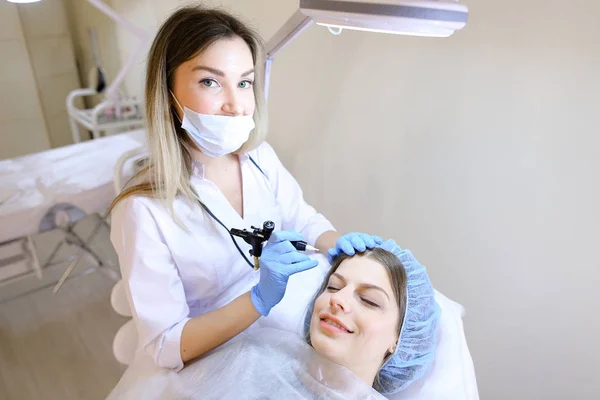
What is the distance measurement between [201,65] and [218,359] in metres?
0.69

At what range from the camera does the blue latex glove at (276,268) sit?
882mm

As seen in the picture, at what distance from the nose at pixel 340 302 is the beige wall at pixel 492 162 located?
647 mm

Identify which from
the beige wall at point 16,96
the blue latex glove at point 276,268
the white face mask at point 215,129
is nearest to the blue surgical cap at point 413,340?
the blue latex glove at point 276,268

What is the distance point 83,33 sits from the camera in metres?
3.29

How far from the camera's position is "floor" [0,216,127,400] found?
1.80m

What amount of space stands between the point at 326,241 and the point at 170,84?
66cm

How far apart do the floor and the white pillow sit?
144cm

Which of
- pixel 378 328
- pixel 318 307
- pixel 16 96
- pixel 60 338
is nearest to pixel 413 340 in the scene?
pixel 378 328

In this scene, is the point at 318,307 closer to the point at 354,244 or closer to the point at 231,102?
the point at 354,244

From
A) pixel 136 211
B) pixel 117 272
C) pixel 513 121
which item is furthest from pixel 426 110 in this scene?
pixel 117 272

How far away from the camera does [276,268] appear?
0.88m

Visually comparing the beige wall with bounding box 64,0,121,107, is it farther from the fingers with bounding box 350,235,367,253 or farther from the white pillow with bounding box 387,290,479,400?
the white pillow with bounding box 387,290,479,400

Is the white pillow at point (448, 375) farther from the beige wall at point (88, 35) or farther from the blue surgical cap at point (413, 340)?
the beige wall at point (88, 35)

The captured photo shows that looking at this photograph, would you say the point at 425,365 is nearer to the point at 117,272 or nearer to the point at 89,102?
the point at 117,272
